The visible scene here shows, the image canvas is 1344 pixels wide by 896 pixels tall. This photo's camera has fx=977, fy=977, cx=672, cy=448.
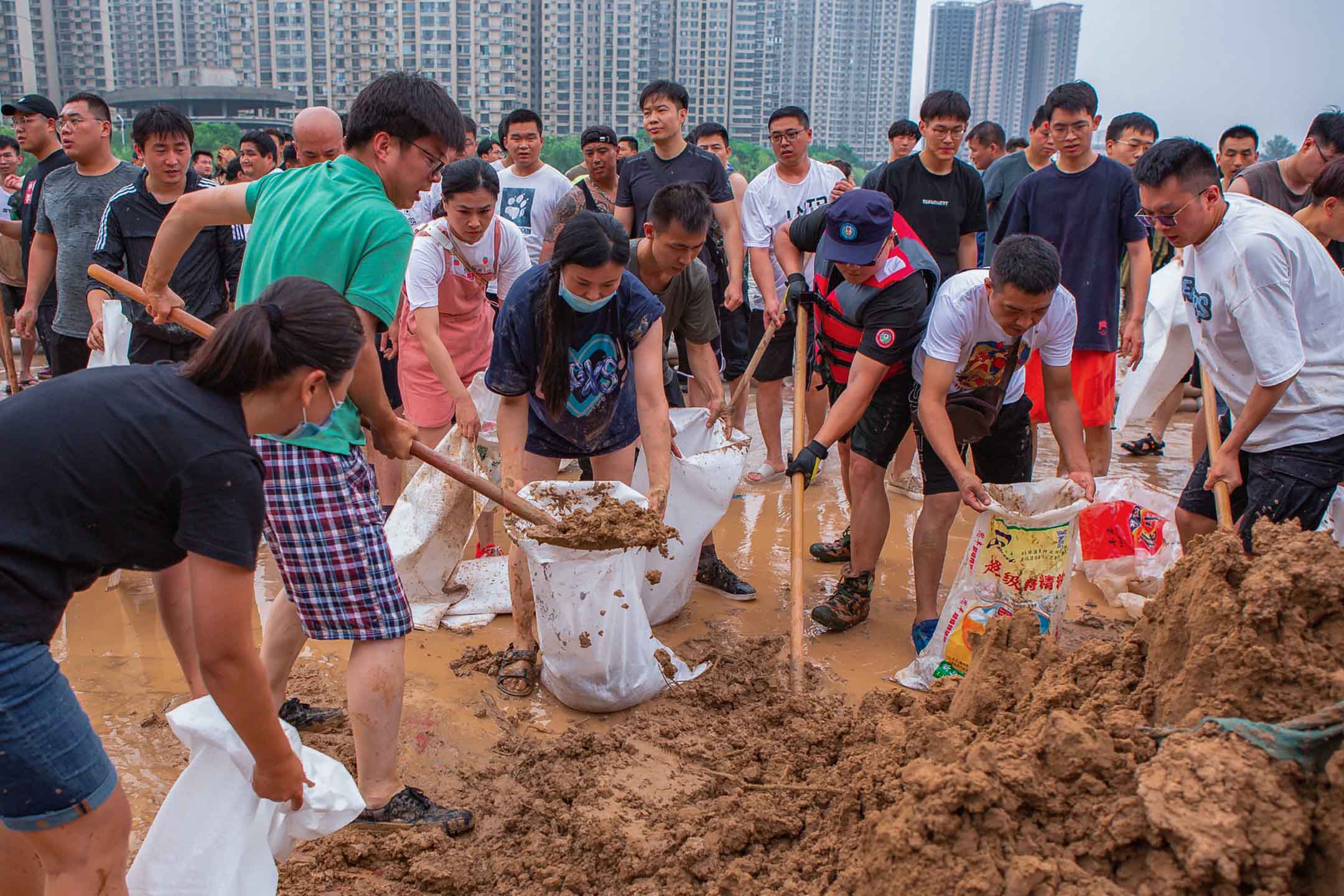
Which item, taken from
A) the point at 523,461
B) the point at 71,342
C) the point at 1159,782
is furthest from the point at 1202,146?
the point at 71,342

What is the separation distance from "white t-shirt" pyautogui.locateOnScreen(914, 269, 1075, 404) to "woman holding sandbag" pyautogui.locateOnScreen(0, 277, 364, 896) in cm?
235

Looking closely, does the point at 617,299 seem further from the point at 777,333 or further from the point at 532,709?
the point at 777,333

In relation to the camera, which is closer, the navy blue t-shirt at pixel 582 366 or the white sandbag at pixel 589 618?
the white sandbag at pixel 589 618

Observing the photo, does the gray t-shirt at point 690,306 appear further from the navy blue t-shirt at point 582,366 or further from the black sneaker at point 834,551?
the black sneaker at point 834,551

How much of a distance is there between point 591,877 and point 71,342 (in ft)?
12.6

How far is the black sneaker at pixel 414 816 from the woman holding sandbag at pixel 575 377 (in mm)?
823

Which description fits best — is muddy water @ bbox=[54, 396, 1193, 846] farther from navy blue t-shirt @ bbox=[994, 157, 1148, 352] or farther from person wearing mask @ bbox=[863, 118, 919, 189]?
person wearing mask @ bbox=[863, 118, 919, 189]

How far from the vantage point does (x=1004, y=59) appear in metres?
66.6

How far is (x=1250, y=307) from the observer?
3.16 metres

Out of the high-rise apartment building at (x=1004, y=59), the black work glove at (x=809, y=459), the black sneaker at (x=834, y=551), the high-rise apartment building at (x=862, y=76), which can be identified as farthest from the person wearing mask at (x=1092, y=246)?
the high-rise apartment building at (x=1004, y=59)

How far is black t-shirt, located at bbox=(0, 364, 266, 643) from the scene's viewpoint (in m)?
1.63

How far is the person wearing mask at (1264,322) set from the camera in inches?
124

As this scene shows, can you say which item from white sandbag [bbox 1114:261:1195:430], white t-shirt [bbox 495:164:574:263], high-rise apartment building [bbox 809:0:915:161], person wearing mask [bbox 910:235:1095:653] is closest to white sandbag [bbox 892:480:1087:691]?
person wearing mask [bbox 910:235:1095:653]

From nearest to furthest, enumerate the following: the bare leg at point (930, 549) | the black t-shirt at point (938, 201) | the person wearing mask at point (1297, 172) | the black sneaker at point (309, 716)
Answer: the black sneaker at point (309, 716)
the bare leg at point (930, 549)
the person wearing mask at point (1297, 172)
the black t-shirt at point (938, 201)
